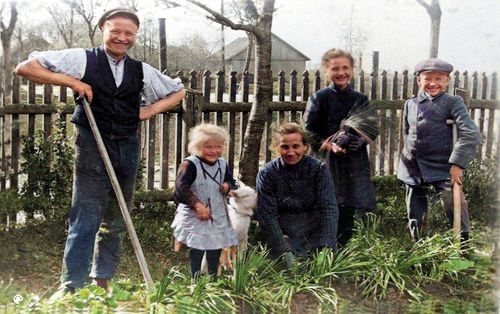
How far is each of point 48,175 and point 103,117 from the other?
27 cm

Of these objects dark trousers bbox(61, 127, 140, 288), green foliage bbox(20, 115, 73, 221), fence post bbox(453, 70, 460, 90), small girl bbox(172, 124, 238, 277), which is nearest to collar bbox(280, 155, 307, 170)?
small girl bbox(172, 124, 238, 277)

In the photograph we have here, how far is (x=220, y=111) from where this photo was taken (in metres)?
2.63

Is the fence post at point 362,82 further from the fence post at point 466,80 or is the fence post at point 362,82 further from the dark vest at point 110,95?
the dark vest at point 110,95

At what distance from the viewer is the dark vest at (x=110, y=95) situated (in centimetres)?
239

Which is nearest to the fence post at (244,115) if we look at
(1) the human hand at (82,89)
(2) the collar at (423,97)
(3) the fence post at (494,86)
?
(1) the human hand at (82,89)

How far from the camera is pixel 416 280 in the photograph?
2.85 metres

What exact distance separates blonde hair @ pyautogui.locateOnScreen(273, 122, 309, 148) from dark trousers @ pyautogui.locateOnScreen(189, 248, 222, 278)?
1.45ft

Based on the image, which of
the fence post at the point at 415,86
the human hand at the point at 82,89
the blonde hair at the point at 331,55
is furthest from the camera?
the fence post at the point at 415,86

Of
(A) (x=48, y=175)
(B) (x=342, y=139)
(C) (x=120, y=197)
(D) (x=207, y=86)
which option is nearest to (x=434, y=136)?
(B) (x=342, y=139)

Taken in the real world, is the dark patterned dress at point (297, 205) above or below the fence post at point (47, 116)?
below

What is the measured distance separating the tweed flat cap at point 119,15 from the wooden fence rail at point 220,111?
0.26 meters

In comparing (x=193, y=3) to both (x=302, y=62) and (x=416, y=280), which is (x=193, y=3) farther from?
(x=416, y=280)

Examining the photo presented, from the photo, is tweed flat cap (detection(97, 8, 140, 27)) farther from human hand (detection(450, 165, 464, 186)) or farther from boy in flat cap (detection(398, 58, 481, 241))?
human hand (detection(450, 165, 464, 186))

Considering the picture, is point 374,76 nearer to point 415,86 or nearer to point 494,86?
point 415,86
